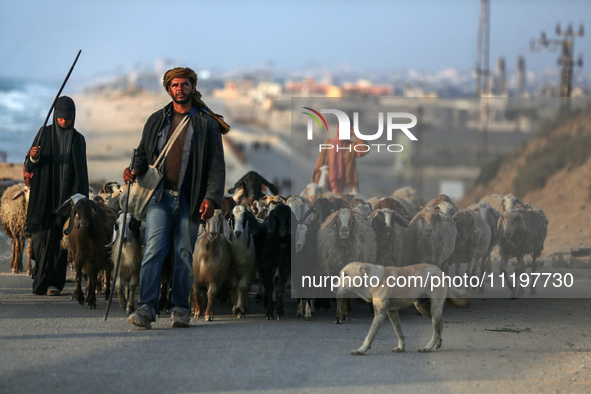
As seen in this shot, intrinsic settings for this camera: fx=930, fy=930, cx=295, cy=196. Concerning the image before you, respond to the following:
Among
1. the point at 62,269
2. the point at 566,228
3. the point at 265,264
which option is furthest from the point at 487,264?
the point at 566,228

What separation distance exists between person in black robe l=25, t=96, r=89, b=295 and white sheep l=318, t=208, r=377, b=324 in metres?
3.10

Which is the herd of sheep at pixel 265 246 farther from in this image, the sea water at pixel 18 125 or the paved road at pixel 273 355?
the sea water at pixel 18 125

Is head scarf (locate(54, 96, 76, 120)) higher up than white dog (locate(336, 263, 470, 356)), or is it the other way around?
head scarf (locate(54, 96, 76, 120))

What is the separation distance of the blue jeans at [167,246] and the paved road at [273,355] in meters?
0.36

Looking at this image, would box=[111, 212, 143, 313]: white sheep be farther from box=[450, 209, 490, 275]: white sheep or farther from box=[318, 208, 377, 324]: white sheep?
box=[450, 209, 490, 275]: white sheep

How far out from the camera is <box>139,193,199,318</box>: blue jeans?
8.81m

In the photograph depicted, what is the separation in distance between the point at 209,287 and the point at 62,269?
101 inches

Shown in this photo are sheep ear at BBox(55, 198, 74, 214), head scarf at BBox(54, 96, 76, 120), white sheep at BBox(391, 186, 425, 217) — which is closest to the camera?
sheep ear at BBox(55, 198, 74, 214)

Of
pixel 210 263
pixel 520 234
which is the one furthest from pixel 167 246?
pixel 520 234

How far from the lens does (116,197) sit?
40.9ft

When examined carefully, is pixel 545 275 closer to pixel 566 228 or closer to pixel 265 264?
pixel 265 264

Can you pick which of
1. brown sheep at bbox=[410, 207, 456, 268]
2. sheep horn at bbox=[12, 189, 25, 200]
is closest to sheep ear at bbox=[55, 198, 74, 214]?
sheep horn at bbox=[12, 189, 25, 200]

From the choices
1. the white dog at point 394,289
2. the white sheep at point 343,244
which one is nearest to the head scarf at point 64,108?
the white sheep at point 343,244

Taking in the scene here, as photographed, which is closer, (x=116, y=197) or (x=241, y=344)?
(x=241, y=344)
